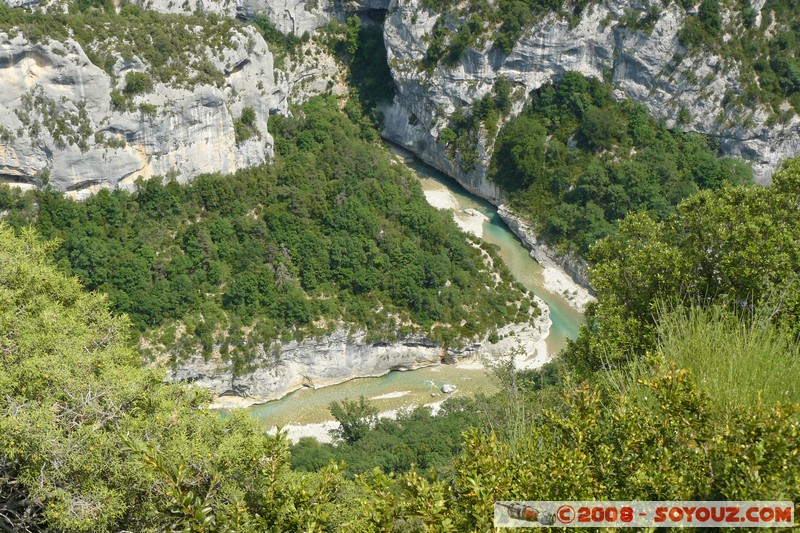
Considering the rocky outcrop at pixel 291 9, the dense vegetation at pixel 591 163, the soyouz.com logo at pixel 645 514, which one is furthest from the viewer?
the dense vegetation at pixel 591 163

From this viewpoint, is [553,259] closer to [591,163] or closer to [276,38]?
[591,163]

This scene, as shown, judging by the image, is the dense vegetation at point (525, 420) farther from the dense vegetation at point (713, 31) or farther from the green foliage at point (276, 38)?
the dense vegetation at point (713, 31)

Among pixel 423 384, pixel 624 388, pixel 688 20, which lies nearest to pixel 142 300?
pixel 423 384

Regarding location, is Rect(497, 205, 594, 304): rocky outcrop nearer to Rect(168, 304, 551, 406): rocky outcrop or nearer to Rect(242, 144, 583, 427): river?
Rect(242, 144, 583, 427): river

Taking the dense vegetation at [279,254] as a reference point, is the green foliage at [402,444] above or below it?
below

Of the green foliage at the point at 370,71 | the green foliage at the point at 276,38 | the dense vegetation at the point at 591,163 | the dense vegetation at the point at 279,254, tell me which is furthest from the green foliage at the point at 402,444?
the green foliage at the point at 276,38

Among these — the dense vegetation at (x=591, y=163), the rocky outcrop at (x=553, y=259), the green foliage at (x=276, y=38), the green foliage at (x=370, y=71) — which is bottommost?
the rocky outcrop at (x=553, y=259)

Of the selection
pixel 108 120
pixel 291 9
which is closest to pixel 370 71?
pixel 291 9
